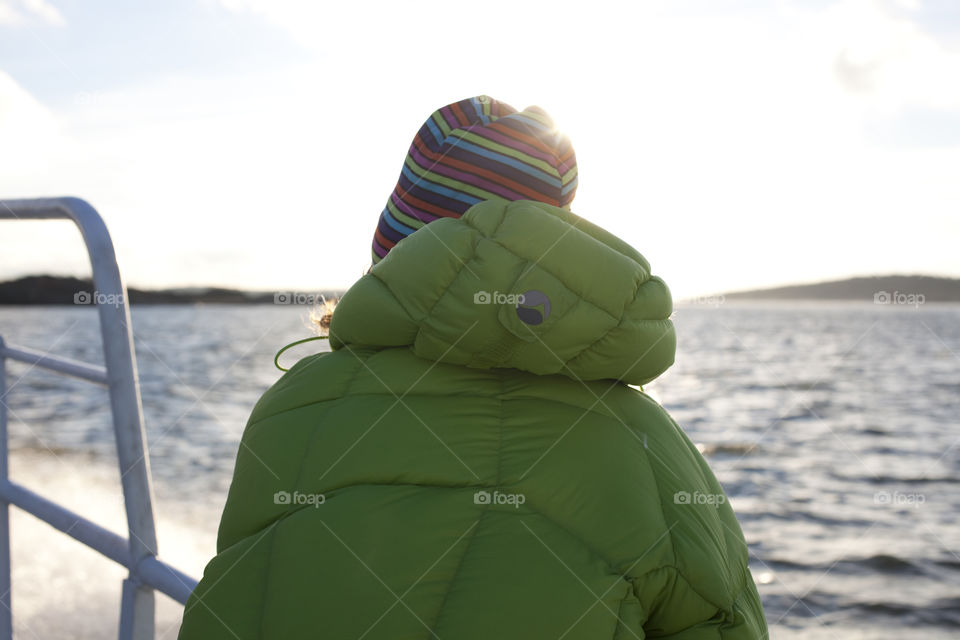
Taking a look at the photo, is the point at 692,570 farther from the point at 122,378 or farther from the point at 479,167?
the point at 122,378

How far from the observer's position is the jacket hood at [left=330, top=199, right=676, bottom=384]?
897 mm

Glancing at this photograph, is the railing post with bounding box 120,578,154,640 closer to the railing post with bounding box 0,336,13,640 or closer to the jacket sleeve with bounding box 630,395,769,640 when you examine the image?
the railing post with bounding box 0,336,13,640

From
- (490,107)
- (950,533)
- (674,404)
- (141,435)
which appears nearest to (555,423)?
(490,107)

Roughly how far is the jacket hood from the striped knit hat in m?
0.27

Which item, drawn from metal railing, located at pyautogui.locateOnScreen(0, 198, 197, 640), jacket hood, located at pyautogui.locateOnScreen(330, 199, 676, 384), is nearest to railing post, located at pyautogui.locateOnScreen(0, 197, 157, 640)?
metal railing, located at pyautogui.locateOnScreen(0, 198, 197, 640)

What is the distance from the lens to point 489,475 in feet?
2.93

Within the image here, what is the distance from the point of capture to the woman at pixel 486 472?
32.5 inches

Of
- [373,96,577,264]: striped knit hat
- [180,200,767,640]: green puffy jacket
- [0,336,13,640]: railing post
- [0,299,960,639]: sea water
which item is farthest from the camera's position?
[0,299,960,639]: sea water

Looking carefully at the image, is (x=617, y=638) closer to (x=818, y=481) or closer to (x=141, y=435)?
(x=141, y=435)

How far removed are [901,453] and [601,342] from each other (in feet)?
47.3

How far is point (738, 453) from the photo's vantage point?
12.5 metres

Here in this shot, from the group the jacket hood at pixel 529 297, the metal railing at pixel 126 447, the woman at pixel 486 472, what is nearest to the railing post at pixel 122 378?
the metal railing at pixel 126 447

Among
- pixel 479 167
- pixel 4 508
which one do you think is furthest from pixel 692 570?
pixel 4 508

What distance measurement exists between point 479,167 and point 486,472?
542mm
